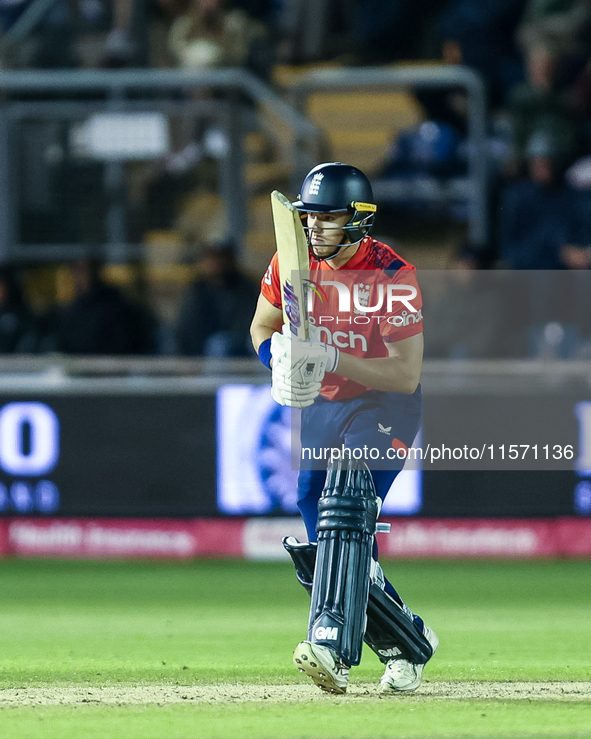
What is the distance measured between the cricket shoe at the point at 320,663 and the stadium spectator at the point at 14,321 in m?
6.28

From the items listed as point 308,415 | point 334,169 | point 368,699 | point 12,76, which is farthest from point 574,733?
point 12,76

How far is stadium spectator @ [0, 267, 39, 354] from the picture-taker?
10.6 m

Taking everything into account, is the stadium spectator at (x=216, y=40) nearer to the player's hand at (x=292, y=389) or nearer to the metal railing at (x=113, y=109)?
the metal railing at (x=113, y=109)

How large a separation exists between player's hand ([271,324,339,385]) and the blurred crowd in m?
5.28

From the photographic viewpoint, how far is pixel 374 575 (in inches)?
202

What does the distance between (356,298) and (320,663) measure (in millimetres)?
1382

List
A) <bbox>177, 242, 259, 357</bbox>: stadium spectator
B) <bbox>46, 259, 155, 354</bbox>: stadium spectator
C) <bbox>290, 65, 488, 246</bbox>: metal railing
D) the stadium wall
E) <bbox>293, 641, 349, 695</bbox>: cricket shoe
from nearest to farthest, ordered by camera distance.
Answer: <bbox>293, 641, 349, 695</bbox>: cricket shoe < the stadium wall < <bbox>177, 242, 259, 357</bbox>: stadium spectator < <bbox>46, 259, 155, 354</bbox>: stadium spectator < <bbox>290, 65, 488, 246</bbox>: metal railing

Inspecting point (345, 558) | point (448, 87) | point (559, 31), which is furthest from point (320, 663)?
point (559, 31)

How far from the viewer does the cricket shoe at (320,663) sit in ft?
15.6

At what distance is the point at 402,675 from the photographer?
535 centimetres

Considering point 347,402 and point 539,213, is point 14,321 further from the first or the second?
point 347,402

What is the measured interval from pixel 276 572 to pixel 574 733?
5.21 m

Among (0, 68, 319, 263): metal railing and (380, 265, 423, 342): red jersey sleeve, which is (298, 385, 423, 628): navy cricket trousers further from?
(0, 68, 319, 263): metal railing

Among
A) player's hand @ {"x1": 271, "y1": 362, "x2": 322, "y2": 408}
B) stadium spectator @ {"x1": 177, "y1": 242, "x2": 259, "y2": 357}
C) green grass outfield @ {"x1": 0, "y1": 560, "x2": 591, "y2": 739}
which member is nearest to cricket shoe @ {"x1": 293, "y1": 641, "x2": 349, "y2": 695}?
green grass outfield @ {"x1": 0, "y1": 560, "x2": 591, "y2": 739}
